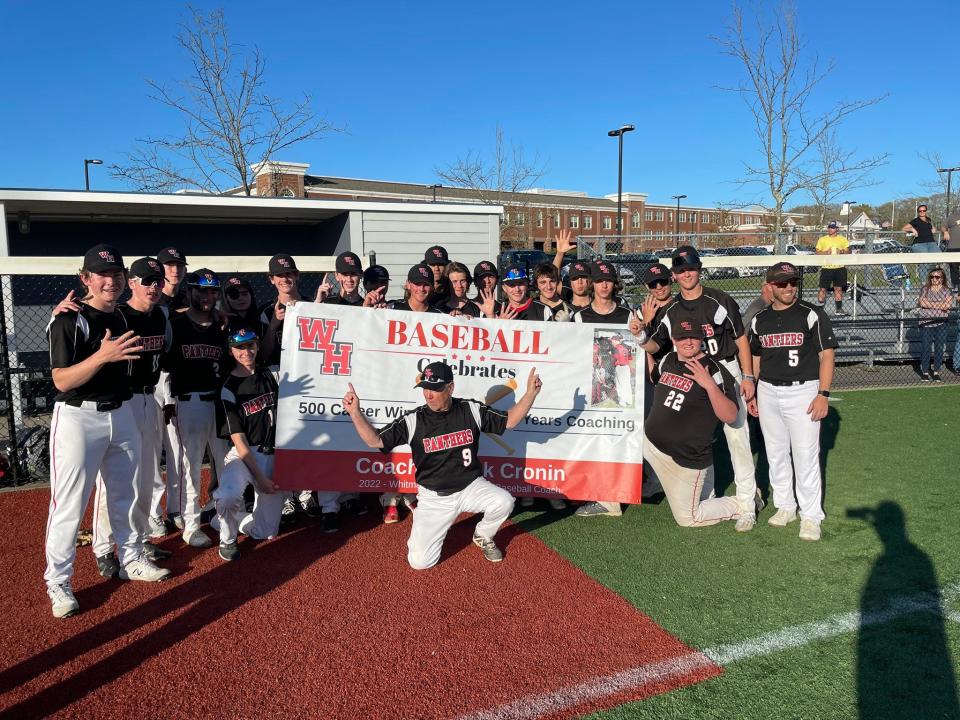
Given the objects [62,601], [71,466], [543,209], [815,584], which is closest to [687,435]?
[815,584]

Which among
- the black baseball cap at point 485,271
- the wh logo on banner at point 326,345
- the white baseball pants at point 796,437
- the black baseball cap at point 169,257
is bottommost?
the white baseball pants at point 796,437

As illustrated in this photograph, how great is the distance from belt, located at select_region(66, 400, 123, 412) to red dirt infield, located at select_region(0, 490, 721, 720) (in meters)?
1.16

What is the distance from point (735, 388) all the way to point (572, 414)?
1249 mm

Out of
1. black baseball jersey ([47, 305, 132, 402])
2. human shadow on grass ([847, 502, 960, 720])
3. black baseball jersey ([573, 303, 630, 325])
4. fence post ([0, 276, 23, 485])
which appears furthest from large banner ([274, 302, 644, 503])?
fence post ([0, 276, 23, 485])

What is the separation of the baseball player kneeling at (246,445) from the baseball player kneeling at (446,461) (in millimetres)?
900

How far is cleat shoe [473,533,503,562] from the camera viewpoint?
4.55 m

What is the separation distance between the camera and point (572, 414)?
5230 mm

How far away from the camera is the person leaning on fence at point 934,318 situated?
33.4 ft

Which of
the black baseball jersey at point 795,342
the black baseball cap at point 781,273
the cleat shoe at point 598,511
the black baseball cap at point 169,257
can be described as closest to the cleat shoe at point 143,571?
the black baseball cap at point 169,257

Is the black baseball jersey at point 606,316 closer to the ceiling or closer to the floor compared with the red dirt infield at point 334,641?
closer to the ceiling

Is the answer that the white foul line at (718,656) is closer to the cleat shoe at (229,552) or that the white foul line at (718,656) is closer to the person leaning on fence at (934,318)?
the cleat shoe at (229,552)

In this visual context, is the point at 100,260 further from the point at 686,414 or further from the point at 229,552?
the point at 686,414

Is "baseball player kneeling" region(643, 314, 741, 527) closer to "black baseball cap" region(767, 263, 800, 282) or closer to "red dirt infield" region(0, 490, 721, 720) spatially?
"black baseball cap" region(767, 263, 800, 282)

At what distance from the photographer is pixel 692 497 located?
500cm
